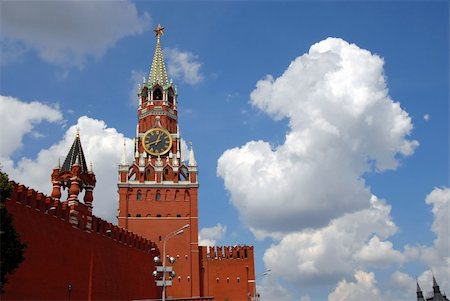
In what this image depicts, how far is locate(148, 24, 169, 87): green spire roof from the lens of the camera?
247 feet

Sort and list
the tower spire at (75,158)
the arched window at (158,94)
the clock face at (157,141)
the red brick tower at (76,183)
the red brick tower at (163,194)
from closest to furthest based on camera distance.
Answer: the red brick tower at (76,183) < the tower spire at (75,158) < the red brick tower at (163,194) < the clock face at (157,141) < the arched window at (158,94)

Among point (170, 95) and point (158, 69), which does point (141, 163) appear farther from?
point (158, 69)

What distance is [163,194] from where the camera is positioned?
66.3m

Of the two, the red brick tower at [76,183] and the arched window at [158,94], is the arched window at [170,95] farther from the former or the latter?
the red brick tower at [76,183]

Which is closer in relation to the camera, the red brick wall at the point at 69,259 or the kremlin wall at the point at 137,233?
the red brick wall at the point at 69,259

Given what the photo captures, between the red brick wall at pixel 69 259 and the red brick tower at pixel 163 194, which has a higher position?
the red brick tower at pixel 163 194

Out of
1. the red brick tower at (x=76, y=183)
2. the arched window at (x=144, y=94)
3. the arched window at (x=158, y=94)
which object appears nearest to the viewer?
the red brick tower at (x=76, y=183)

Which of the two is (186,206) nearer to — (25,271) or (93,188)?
(93,188)

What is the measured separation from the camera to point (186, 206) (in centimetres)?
6619

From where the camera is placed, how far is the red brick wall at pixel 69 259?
3222 centimetres

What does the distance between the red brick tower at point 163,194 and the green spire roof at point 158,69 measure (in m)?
4.62

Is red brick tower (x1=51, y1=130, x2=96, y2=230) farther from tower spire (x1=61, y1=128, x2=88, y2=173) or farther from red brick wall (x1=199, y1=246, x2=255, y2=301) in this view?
red brick wall (x1=199, y1=246, x2=255, y2=301)

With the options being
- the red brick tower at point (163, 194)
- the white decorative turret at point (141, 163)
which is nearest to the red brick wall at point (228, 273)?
the red brick tower at point (163, 194)

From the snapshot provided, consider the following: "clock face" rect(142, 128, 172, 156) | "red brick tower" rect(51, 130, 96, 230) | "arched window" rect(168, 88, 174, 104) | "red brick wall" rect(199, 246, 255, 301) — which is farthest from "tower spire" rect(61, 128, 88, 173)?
"arched window" rect(168, 88, 174, 104)
